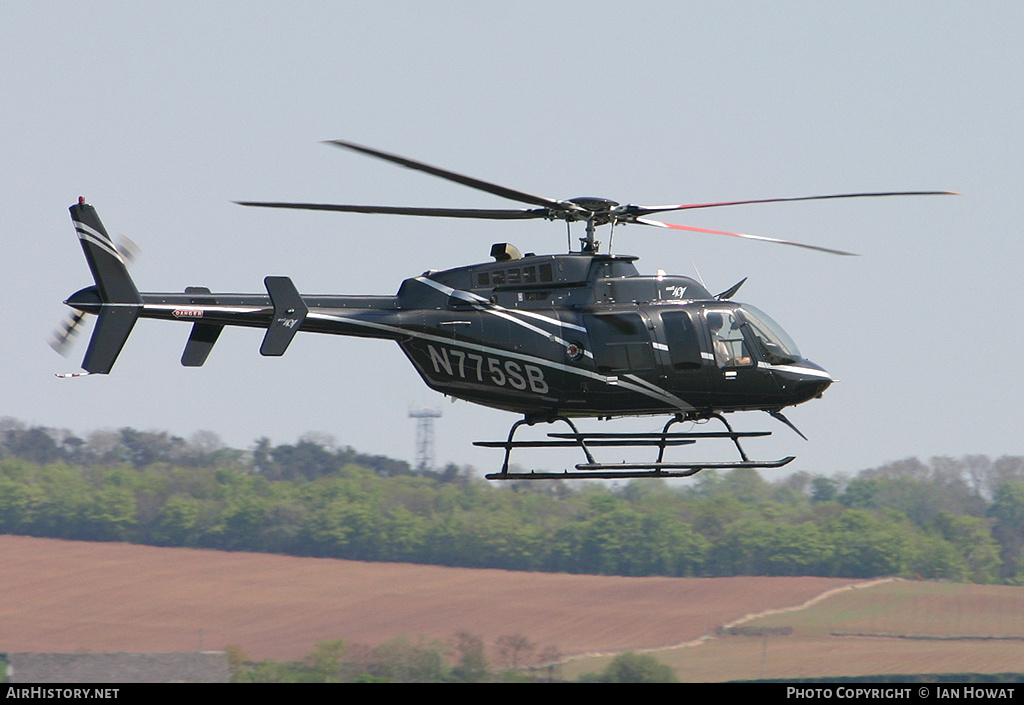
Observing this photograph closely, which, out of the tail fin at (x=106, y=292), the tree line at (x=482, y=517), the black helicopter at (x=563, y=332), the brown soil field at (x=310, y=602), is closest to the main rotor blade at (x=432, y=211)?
the black helicopter at (x=563, y=332)

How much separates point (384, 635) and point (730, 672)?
60.0ft

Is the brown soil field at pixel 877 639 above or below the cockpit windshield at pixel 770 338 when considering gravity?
below

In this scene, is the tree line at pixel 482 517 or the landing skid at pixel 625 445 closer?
the landing skid at pixel 625 445

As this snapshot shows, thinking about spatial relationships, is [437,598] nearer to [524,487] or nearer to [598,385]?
[524,487]

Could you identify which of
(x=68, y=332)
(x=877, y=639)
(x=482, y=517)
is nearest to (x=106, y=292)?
(x=68, y=332)

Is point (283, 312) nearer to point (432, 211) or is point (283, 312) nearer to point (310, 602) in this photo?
point (432, 211)

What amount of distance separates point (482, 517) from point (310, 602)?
18298mm

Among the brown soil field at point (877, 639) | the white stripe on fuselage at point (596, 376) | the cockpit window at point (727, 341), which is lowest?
the brown soil field at point (877, 639)

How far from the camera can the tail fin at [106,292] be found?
60.9 feet

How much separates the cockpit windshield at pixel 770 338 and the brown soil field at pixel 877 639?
43929 mm

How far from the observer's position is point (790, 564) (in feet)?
285

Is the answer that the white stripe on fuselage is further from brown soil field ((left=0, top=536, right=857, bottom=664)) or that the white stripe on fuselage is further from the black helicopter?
brown soil field ((left=0, top=536, right=857, bottom=664))

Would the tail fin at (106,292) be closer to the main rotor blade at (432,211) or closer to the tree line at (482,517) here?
the main rotor blade at (432,211)
